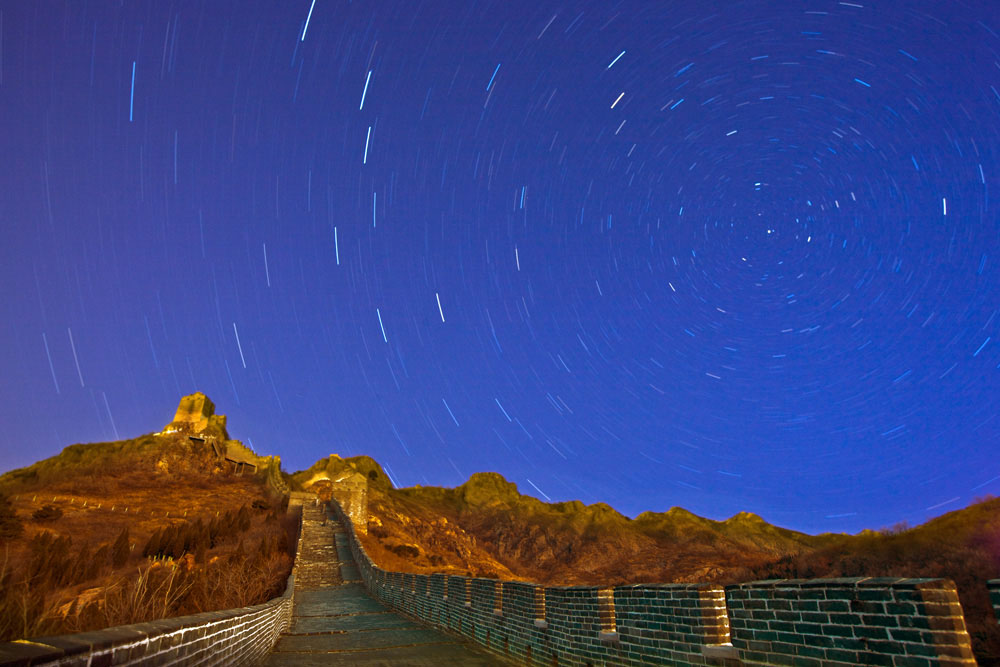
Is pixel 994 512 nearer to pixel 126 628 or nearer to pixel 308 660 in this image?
pixel 308 660

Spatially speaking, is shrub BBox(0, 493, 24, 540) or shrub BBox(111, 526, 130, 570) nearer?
shrub BBox(111, 526, 130, 570)

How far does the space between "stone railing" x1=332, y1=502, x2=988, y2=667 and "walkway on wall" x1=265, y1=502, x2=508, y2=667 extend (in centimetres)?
156

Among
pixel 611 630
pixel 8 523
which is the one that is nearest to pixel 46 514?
pixel 8 523

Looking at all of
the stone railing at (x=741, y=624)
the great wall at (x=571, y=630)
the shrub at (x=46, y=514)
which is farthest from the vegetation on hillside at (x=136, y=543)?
the stone railing at (x=741, y=624)

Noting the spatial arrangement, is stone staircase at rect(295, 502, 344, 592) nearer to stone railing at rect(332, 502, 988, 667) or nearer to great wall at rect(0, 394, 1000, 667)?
great wall at rect(0, 394, 1000, 667)

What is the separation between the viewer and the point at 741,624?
5371 mm

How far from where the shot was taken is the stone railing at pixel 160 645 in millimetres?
2814

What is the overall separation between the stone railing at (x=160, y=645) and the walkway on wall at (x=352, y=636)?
65.3 inches

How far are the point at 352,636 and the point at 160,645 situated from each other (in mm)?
9744

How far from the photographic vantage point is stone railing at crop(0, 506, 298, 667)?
9.23 ft

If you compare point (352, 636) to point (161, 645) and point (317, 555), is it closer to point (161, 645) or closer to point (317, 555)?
point (161, 645)

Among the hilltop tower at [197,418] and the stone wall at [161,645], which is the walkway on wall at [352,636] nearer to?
the stone wall at [161,645]

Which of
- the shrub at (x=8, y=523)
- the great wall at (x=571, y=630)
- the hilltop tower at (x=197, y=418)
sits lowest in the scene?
the great wall at (x=571, y=630)

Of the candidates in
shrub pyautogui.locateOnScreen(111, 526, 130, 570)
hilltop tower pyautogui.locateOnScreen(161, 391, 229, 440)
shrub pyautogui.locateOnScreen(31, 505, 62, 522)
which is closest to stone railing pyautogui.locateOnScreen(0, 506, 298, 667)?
shrub pyautogui.locateOnScreen(111, 526, 130, 570)
